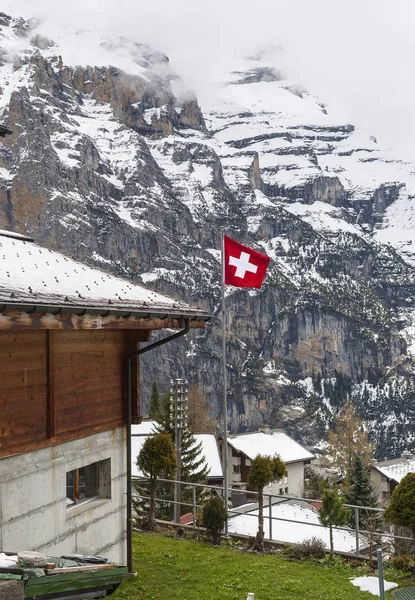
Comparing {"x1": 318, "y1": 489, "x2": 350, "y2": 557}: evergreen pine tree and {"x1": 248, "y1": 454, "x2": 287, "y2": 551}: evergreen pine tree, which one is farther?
{"x1": 248, "y1": 454, "x2": 287, "y2": 551}: evergreen pine tree

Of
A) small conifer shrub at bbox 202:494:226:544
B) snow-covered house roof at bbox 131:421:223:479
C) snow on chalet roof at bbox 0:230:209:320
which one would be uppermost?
snow on chalet roof at bbox 0:230:209:320

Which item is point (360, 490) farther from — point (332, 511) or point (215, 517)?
point (215, 517)

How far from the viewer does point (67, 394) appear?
852cm

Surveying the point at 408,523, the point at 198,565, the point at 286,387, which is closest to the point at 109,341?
the point at 198,565

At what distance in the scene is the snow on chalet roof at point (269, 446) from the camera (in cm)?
6516

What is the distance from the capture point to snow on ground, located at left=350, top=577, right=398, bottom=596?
10.4 metres

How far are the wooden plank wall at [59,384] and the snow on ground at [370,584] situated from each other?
4258mm

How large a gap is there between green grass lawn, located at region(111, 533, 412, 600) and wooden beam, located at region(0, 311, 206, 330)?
11.7ft

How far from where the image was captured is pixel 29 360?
7.71 metres

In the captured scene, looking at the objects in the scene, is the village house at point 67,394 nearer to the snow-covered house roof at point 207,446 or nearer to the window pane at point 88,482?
the window pane at point 88,482

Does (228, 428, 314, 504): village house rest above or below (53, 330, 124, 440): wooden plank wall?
below

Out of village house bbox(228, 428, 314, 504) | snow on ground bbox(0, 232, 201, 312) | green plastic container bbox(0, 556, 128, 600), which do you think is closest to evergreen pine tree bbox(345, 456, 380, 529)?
village house bbox(228, 428, 314, 504)

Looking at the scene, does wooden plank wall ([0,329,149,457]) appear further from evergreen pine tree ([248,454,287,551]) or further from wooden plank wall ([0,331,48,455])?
evergreen pine tree ([248,454,287,551])

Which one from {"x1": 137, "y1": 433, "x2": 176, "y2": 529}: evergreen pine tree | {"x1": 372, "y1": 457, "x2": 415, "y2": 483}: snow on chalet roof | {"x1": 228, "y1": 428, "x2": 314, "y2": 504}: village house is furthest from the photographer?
{"x1": 228, "y1": 428, "x2": 314, "y2": 504}: village house
